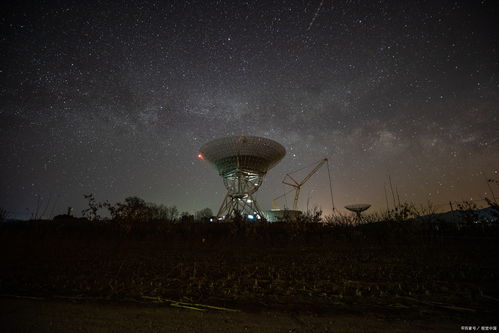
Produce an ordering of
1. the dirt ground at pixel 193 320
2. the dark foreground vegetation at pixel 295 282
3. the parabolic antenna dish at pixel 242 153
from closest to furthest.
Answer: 1. the dirt ground at pixel 193 320
2. the dark foreground vegetation at pixel 295 282
3. the parabolic antenna dish at pixel 242 153

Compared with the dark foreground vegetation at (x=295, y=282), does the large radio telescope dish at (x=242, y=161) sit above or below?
above

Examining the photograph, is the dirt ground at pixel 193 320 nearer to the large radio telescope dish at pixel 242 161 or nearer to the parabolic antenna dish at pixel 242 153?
the large radio telescope dish at pixel 242 161

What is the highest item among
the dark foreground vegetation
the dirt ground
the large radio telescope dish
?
the large radio telescope dish

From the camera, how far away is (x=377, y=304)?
98.9 inches

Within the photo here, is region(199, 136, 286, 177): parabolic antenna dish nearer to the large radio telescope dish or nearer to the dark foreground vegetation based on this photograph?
the large radio telescope dish

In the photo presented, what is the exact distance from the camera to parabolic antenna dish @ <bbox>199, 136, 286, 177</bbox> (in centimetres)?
2748

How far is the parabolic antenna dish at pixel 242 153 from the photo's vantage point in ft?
90.2

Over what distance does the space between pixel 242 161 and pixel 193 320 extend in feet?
85.3

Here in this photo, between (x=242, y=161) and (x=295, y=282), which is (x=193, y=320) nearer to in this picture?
(x=295, y=282)

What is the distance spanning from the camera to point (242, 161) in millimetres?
28031

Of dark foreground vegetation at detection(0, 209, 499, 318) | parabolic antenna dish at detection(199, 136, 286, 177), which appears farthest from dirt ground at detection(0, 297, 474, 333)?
parabolic antenna dish at detection(199, 136, 286, 177)

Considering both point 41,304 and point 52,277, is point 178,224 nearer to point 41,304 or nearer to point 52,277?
point 52,277

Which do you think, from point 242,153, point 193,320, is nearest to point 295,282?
point 193,320

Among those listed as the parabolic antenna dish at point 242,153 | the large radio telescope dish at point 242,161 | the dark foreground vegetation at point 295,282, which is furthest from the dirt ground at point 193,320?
the parabolic antenna dish at point 242,153
